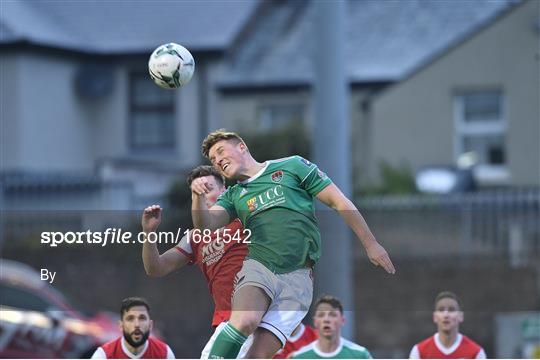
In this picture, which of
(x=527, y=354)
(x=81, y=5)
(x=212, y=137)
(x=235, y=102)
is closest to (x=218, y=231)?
(x=212, y=137)

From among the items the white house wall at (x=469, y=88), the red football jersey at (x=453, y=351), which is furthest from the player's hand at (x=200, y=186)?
the white house wall at (x=469, y=88)

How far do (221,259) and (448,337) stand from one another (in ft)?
5.35

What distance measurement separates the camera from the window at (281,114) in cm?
1409

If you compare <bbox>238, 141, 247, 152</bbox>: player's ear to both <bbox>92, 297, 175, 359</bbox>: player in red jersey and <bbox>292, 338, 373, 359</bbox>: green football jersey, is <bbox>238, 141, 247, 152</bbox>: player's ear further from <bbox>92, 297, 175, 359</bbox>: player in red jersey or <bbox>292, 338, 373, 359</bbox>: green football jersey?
<bbox>292, 338, 373, 359</bbox>: green football jersey

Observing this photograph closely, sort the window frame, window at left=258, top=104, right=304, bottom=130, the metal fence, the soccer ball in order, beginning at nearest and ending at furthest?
1. the soccer ball
2. the metal fence
3. the window frame
4. window at left=258, top=104, right=304, bottom=130

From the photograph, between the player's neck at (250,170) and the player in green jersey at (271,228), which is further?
the player's neck at (250,170)

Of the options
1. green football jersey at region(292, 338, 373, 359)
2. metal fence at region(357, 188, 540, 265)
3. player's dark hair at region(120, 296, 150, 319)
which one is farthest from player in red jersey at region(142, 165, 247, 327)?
metal fence at region(357, 188, 540, 265)

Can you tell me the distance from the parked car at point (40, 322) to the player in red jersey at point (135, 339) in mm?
859

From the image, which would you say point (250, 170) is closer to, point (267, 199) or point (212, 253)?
point (267, 199)

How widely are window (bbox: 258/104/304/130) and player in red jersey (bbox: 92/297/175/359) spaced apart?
6.58 meters

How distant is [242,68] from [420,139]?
3.93 m

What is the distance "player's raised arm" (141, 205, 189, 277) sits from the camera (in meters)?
6.47

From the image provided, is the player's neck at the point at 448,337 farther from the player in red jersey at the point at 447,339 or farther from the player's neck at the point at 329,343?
the player's neck at the point at 329,343

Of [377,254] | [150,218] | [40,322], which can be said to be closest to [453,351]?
[377,254]
